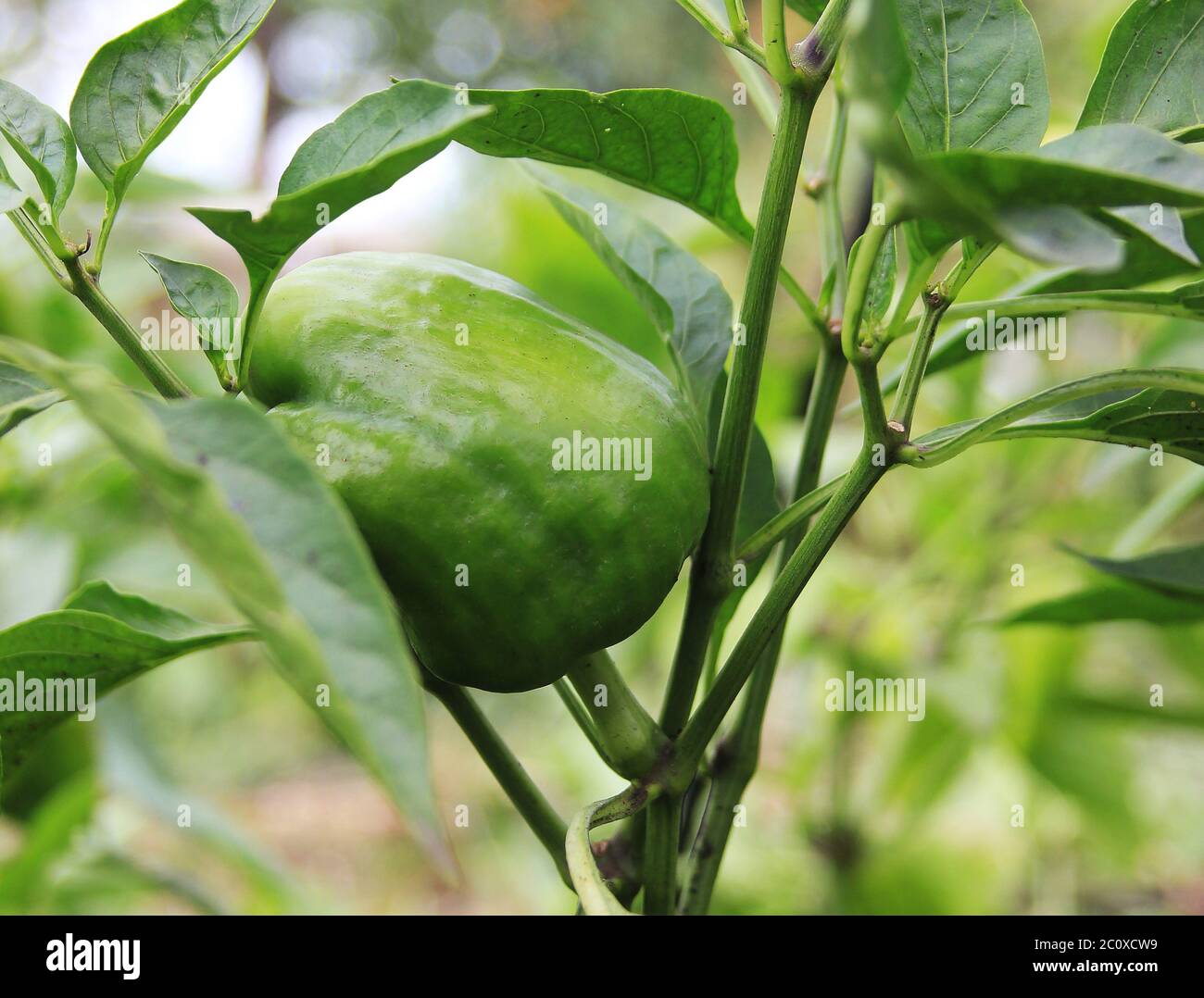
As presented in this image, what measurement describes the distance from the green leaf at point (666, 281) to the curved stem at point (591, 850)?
151 millimetres

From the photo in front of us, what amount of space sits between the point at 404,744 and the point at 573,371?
0.16 m

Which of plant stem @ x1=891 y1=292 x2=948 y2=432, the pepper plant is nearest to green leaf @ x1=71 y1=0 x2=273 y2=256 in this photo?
the pepper plant

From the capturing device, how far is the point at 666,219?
1.01m

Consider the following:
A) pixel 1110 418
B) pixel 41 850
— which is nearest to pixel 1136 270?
pixel 1110 418

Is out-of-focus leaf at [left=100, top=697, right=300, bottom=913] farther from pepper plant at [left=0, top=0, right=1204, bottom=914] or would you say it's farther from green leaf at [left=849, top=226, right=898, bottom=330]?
green leaf at [left=849, top=226, right=898, bottom=330]

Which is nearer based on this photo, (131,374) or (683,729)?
(683,729)

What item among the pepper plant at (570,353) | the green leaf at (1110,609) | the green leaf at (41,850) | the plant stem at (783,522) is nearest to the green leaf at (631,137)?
the pepper plant at (570,353)

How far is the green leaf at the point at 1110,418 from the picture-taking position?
12.2 inches

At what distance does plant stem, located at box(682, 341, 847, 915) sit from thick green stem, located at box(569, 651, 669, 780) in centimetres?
7

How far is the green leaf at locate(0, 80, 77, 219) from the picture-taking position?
325 mm

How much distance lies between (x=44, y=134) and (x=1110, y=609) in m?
0.46

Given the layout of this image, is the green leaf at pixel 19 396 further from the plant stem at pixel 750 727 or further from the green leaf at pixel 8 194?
the plant stem at pixel 750 727

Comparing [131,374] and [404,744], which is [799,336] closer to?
[131,374]
